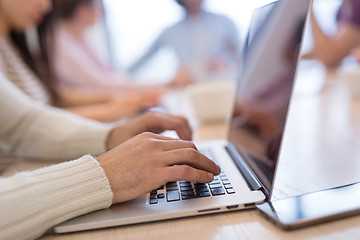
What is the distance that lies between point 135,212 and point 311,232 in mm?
198

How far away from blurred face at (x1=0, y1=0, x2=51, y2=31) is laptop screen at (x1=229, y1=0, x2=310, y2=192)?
2.66 feet

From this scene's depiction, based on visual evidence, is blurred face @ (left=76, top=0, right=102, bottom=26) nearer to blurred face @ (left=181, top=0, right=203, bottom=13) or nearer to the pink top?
the pink top

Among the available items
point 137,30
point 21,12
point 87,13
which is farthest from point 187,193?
point 137,30

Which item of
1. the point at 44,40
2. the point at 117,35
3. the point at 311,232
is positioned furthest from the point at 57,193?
the point at 117,35

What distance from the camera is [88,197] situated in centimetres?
36

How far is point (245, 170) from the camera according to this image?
17.4 inches

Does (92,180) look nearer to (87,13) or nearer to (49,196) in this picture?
(49,196)

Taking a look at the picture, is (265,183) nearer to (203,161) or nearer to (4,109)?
(203,161)

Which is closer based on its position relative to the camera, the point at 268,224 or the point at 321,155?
the point at 268,224

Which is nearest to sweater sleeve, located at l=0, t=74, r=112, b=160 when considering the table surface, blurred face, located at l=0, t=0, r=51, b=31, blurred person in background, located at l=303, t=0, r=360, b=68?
the table surface

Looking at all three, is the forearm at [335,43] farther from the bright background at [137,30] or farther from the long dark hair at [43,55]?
the bright background at [137,30]

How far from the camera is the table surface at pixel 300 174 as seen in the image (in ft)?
1.01

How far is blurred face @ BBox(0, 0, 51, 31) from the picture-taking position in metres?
0.97

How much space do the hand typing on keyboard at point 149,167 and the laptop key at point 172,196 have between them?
0.02m
